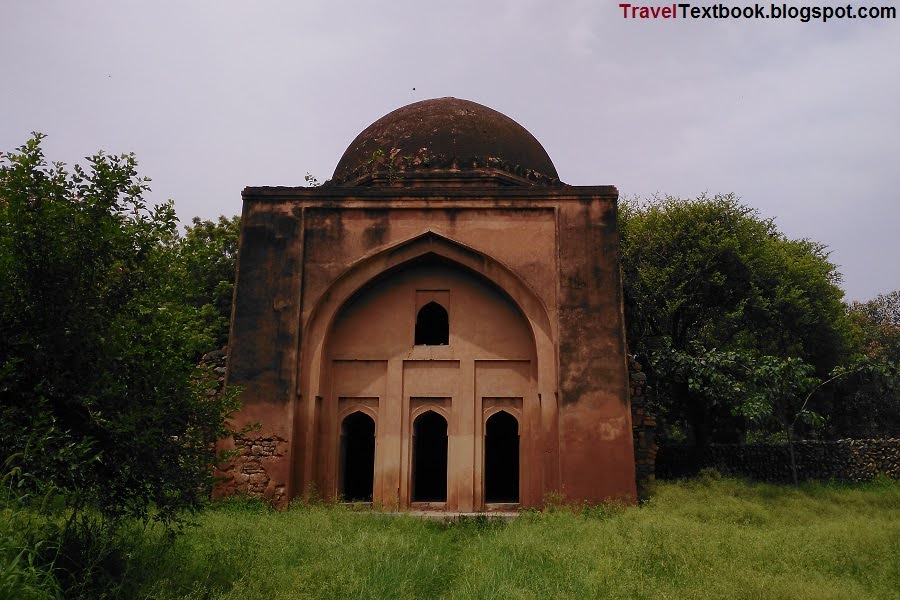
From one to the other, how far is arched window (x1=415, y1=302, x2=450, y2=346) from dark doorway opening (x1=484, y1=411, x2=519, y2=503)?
6.52 feet

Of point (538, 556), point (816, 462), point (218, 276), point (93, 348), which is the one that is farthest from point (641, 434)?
point (218, 276)

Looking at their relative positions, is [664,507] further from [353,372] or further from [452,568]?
[353,372]

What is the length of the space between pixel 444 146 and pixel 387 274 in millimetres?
2932

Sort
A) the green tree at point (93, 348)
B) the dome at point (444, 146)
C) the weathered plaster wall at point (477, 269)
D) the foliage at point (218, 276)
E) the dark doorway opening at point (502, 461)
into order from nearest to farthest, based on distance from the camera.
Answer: the green tree at point (93, 348) < the weathered plaster wall at point (477, 269) < the dome at point (444, 146) < the dark doorway opening at point (502, 461) < the foliage at point (218, 276)

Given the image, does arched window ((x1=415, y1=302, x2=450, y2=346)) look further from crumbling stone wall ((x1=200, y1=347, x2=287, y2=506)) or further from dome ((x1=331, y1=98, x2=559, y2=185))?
crumbling stone wall ((x1=200, y1=347, x2=287, y2=506))

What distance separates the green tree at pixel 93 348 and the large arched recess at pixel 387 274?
4.34m

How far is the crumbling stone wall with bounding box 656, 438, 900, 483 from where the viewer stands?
45.6 ft

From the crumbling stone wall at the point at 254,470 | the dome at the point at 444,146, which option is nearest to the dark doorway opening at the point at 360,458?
the crumbling stone wall at the point at 254,470

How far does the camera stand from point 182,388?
5.15 metres

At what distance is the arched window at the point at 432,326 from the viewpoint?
11.5m

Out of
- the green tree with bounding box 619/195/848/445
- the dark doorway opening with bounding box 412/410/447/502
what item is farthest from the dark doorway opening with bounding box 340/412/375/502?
the green tree with bounding box 619/195/848/445

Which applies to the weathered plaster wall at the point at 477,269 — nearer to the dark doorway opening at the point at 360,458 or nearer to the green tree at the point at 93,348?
the dark doorway opening at the point at 360,458

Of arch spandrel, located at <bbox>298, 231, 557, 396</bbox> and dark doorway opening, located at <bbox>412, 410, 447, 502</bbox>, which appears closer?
arch spandrel, located at <bbox>298, 231, 557, 396</bbox>

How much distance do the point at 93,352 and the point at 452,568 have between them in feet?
12.4
